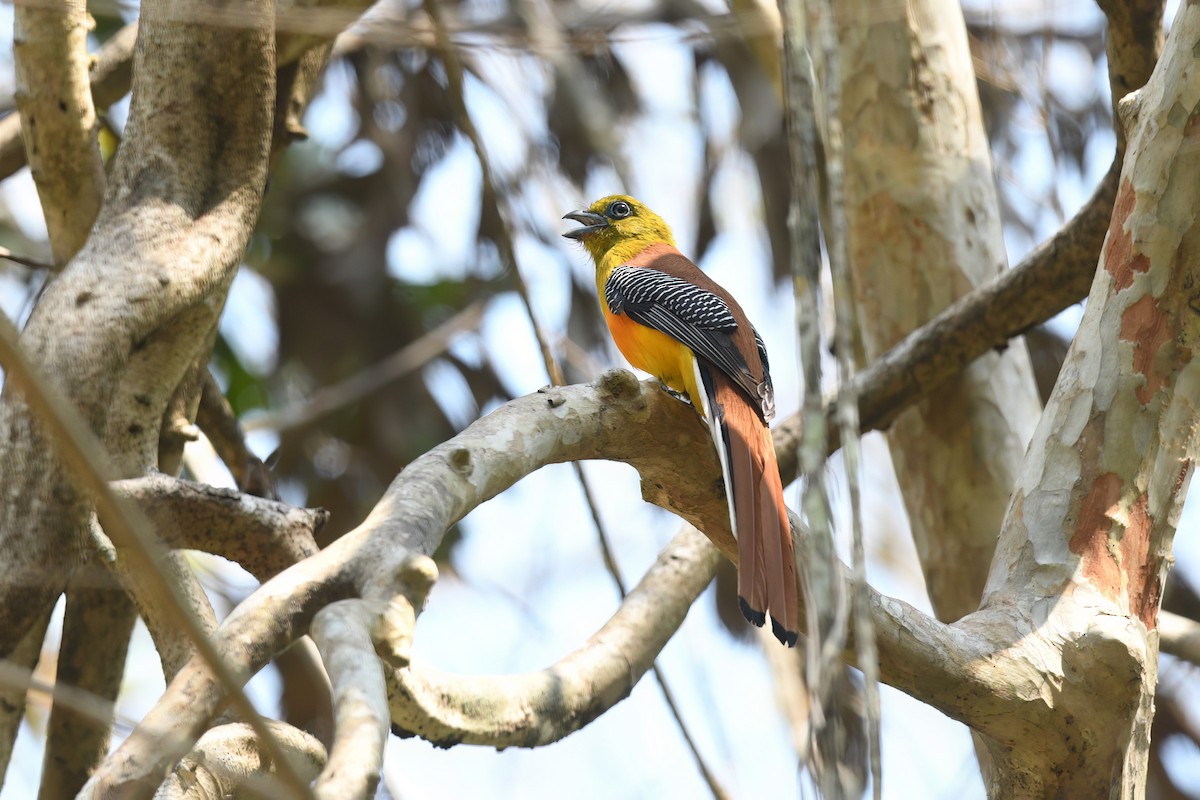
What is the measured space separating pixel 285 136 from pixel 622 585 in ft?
6.17

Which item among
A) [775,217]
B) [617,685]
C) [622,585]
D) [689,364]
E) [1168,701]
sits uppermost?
[775,217]

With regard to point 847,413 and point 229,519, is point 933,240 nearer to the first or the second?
point 229,519

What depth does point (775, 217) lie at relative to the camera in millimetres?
6664

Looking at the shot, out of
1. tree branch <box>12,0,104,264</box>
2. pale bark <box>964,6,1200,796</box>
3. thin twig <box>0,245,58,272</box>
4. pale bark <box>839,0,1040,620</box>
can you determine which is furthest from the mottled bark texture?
pale bark <box>839,0,1040,620</box>

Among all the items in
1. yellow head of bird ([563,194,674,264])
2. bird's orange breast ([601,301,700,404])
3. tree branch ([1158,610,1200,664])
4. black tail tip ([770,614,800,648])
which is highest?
yellow head of bird ([563,194,674,264])

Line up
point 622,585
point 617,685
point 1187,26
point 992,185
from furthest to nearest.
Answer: point 992,185 → point 622,585 → point 617,685 → point 1187,26

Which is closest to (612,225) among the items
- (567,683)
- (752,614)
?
(567,683)

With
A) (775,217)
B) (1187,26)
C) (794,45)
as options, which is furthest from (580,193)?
(794,45)

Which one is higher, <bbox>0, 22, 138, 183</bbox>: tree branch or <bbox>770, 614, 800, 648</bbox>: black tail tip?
<bbox>0, 22, 138, 183</bbox>: tree branch

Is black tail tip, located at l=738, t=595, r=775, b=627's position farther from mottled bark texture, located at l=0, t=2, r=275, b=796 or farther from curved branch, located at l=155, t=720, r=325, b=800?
mottled bark texture, located at l=0, t=2, r=275, b=796

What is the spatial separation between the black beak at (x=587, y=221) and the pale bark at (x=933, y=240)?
3.54 feet

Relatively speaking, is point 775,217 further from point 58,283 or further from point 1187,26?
point 58,283

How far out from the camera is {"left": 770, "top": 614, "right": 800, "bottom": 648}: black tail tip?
2416 mm

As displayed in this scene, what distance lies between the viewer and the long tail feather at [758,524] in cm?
253
